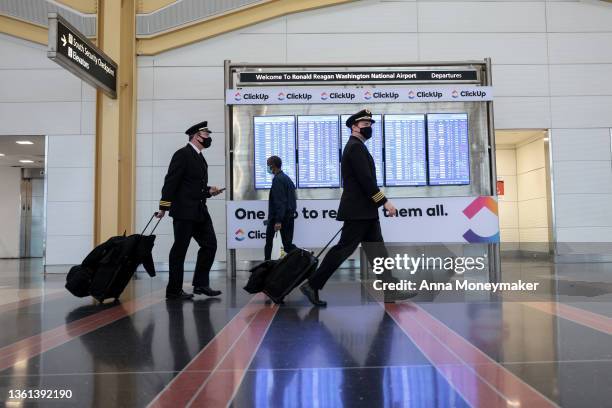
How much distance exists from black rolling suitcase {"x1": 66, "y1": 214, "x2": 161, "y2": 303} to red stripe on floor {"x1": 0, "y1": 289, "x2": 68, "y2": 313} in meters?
0.60

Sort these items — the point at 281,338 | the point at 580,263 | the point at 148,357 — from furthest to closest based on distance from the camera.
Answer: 1. the point at 580,263
2. the point at 281,338
3. the point at 148,357

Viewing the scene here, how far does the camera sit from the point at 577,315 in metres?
4.38

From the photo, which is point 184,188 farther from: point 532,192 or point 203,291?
point 532,192

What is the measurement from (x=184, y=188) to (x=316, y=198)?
9.06 ft

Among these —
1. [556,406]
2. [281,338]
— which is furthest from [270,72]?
[556,406]

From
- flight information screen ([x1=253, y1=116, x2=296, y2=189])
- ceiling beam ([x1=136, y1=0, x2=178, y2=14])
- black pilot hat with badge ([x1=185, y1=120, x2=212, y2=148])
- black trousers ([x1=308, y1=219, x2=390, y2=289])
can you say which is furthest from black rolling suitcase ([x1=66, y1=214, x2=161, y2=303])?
ceiling beam ([x1=136, y1=0, x2=178, y2=14])

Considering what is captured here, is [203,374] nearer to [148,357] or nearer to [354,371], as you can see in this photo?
[148,357]

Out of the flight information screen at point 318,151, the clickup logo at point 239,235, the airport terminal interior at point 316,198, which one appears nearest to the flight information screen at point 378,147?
the airport terminal interior at point 316,198

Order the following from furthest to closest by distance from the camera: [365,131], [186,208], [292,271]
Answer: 1. [186,208]
2. [365,131]
3. [292,271]

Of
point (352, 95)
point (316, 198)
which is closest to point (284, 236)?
point (316, 198)

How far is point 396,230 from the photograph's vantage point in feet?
24.2

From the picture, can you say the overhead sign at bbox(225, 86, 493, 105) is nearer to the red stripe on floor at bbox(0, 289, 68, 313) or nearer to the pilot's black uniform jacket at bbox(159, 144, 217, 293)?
the pilot's black uniform jacket at bbox(159, 144, 217, 293)

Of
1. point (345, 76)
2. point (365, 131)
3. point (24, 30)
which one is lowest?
point (365, 131)

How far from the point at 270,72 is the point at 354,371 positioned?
5850 millimetres
